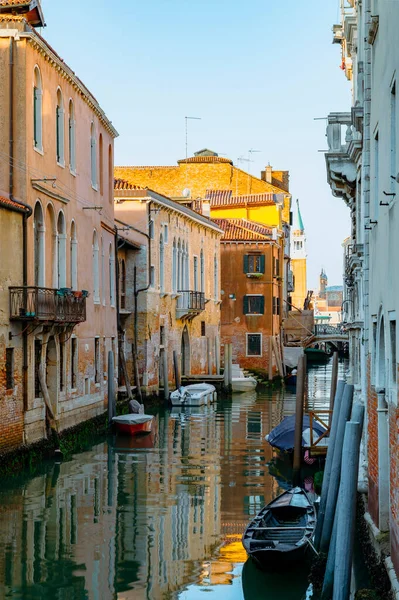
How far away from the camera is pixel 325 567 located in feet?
32.9

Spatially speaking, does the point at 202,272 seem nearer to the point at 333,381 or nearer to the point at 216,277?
the point at 216,277

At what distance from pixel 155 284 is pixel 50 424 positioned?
1305cm

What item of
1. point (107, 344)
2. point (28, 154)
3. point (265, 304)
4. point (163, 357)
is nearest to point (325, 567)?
point (28, 154)

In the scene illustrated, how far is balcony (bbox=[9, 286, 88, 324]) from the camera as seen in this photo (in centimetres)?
1614

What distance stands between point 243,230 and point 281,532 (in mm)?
31562

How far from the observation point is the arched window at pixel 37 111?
1777 centimetres

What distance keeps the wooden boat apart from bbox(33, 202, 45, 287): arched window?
300 inches

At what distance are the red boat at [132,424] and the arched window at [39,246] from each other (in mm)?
4191

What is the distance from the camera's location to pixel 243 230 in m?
42.1

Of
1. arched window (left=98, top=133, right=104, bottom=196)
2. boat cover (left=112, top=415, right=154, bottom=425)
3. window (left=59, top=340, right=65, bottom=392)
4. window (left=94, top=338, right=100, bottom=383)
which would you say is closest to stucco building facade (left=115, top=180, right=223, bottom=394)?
arched window (left=98, top=133, right=104, bottom=196)

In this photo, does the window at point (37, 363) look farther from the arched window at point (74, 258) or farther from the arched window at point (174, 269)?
the arched window at point (174, 269)

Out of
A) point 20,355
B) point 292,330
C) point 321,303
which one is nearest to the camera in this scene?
point 20,355

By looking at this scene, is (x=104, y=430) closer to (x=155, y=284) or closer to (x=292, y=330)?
(x=155, y=284)

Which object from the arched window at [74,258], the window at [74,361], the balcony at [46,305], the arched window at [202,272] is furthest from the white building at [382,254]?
the arched window at [202,272]
